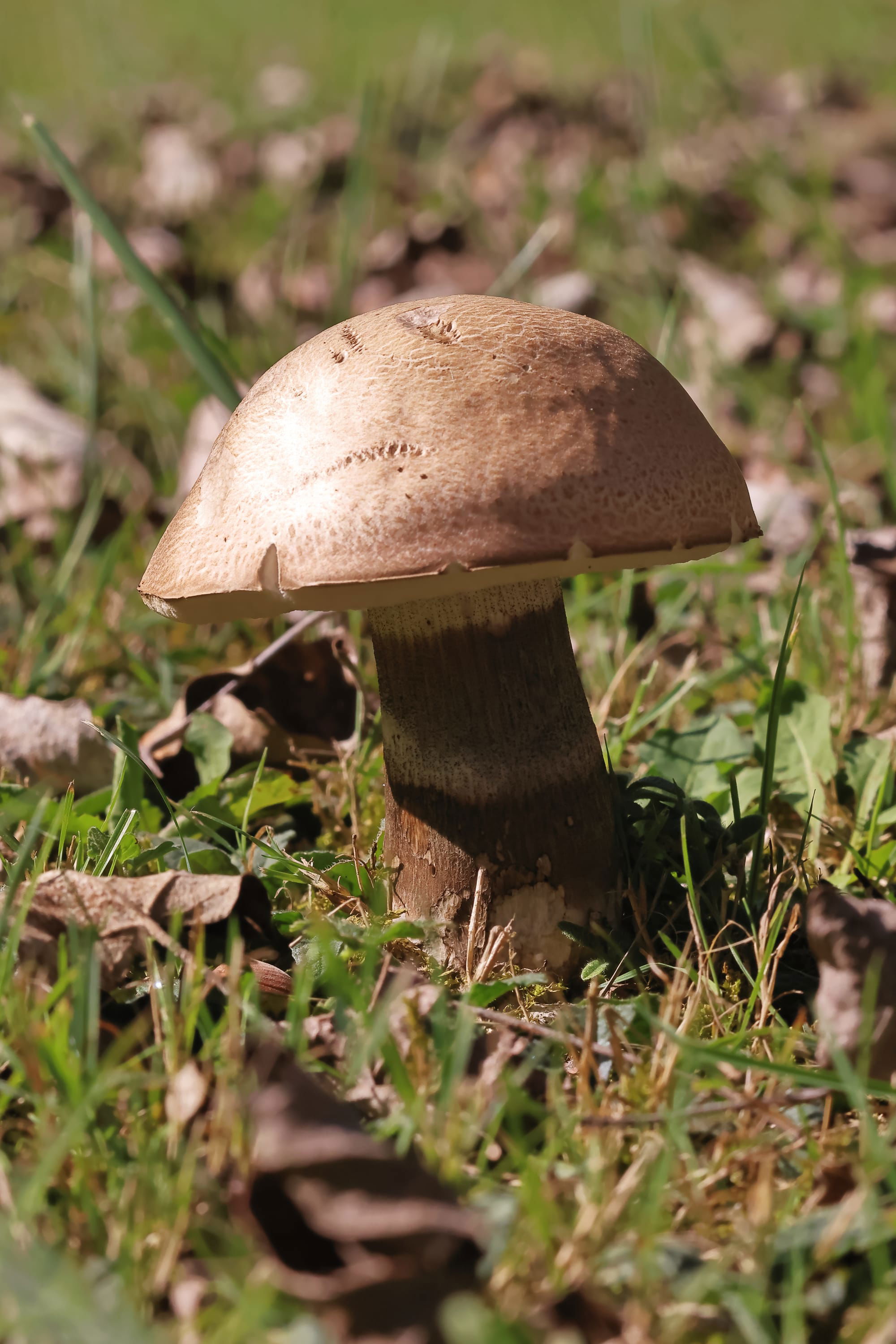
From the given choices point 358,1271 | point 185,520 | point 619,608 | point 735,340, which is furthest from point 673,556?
point 735,340

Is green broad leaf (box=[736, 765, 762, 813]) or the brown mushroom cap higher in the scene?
the brown mushroom cap

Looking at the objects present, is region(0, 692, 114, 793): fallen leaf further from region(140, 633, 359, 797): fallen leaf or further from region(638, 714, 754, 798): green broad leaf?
region(638, 714, 754, 798): green broad leaf

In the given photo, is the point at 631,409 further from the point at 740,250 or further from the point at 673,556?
the point at 740,250

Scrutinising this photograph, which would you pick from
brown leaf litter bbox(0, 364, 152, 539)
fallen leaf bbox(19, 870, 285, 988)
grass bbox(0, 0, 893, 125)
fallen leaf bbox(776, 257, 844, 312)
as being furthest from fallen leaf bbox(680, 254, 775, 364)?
fallen leaf bbox(19, 870, 285, 988)

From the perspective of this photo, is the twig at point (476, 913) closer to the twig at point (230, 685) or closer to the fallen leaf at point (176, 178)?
the twig at point (230, 685)

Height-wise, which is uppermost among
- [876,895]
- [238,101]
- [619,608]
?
[238,101]

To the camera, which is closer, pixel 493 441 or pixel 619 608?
pixel 493 441

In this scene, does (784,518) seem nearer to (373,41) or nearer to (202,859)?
(202,859)
